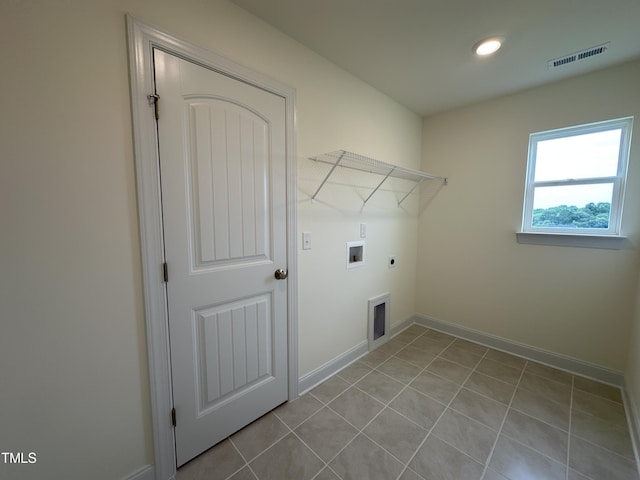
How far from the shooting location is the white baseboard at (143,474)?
1172 millimetres

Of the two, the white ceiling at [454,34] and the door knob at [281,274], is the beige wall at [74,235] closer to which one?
the white ceiling at [454,34]

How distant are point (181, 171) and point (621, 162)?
307 centimetres

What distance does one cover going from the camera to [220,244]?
1361 mm

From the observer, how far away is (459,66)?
73.6 inches

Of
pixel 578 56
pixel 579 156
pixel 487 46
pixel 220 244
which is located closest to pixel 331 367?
pixel 220 244

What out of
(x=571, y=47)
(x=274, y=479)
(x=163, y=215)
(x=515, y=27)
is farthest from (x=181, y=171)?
(x=571, y=47)

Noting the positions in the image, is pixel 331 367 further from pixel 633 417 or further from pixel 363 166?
pixel 633 417

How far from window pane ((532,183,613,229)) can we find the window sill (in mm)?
145

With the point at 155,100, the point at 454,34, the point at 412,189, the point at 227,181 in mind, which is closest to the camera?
the point at 155,100

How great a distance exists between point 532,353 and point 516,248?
3.23ft

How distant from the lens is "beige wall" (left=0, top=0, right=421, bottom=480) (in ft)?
2.86

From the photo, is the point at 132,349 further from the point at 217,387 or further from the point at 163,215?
the point at 163,215

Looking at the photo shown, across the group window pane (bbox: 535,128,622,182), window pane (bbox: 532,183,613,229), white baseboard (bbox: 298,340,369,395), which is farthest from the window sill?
white baseboard (bbox: 298,340,369,395)

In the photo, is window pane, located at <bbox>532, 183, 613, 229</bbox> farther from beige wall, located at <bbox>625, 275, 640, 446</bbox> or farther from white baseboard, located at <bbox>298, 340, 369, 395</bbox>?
white baseboard, located at <bbox>298, 340, 369, 395</bbox>
